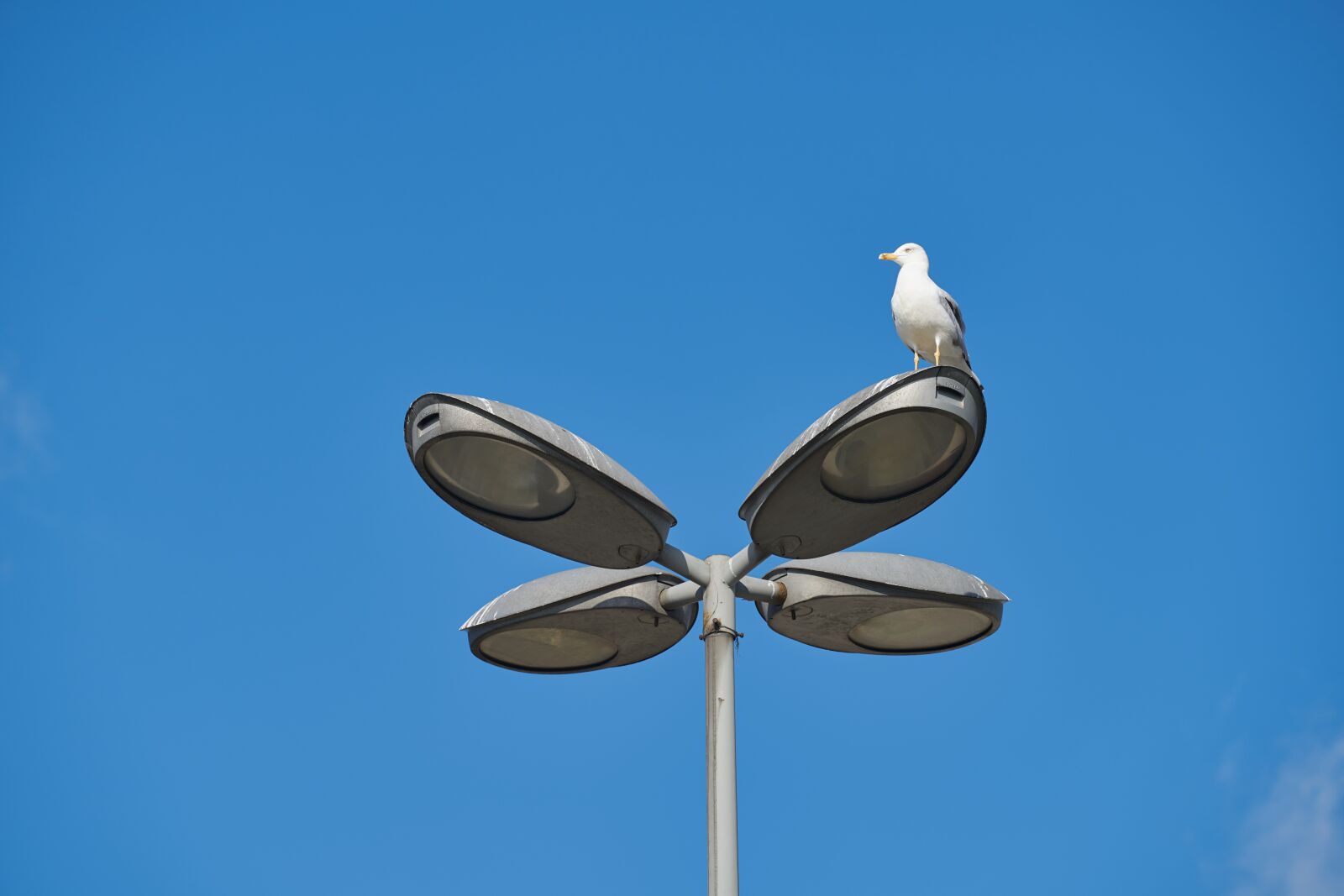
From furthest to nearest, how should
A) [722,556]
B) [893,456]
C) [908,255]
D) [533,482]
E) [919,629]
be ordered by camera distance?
[908,255] → [919,629] → [722,556] → [533,482] → [893,456]

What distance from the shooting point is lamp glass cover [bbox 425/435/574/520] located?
4.49 m

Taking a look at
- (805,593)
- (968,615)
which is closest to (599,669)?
(805,593)

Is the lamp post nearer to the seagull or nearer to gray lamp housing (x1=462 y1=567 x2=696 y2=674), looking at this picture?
gray lamp housing (x1=462 y1=567 x2=696 y2=674)

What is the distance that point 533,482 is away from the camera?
15.1 ft

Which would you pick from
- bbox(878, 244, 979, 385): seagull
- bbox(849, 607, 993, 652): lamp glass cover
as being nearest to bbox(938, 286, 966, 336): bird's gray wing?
bbox(878, 244, 979, 385): seagull

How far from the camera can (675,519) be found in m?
4.80

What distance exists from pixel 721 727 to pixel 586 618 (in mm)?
740

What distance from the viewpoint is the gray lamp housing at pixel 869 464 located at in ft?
13.8

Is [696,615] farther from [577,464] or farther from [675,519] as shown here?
[577,464]

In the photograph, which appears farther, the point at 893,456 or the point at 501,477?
the point at 501,477

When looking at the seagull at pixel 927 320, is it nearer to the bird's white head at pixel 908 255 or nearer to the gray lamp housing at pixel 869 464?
the bird's white head at pixel 908 255

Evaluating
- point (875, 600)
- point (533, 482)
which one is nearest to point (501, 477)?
point (533, 482)

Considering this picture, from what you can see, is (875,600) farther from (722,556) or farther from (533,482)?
(533,482)

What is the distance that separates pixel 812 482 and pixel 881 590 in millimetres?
934
